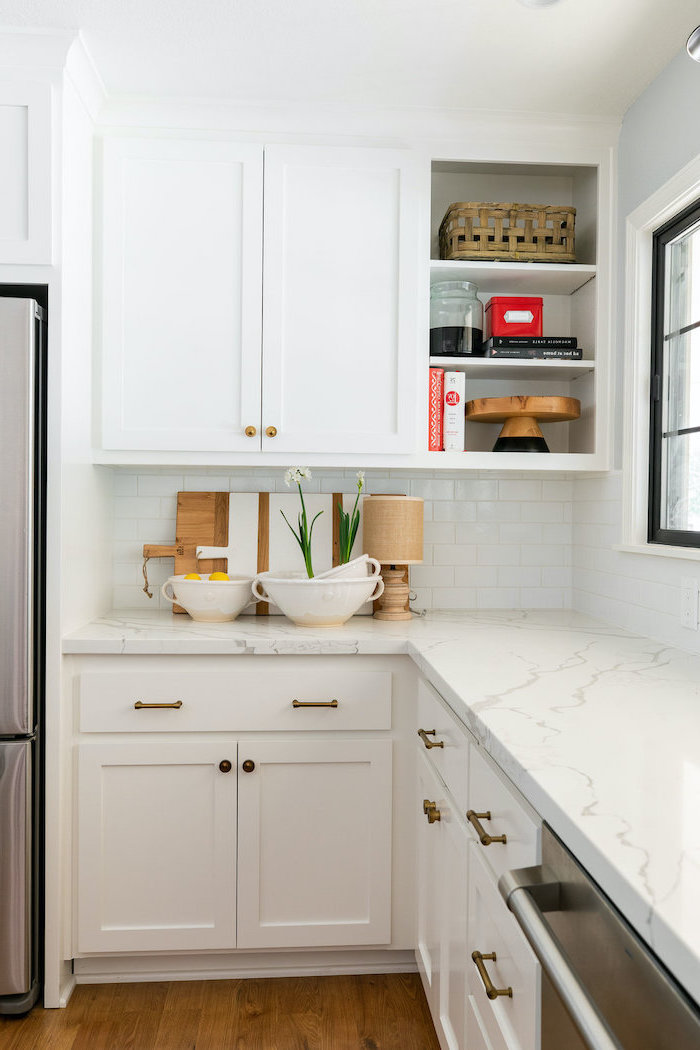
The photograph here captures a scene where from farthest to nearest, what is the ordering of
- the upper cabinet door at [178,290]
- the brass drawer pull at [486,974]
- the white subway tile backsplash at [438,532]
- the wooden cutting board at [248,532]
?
the white subway tile backsplash at [438,532], the wooden cutting board at [248,532], the upper cabinet door at [178,290], the brass drawer pull at [486,974]

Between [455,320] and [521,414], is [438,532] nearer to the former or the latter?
[521,414]

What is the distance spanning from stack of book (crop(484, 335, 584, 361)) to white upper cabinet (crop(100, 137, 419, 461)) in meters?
0.28

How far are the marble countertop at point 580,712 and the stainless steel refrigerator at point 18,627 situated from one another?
157 millimetres

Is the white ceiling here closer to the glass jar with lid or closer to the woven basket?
the woven basket

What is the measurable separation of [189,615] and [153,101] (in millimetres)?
1541

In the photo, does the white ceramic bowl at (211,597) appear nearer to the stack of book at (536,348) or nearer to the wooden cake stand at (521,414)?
the wooden cake stand at (521,414)

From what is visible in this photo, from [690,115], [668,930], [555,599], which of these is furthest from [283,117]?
[668,930]

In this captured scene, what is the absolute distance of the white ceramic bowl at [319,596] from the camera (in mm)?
2283

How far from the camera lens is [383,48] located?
2.08 meters

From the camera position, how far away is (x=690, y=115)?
1.98 meters

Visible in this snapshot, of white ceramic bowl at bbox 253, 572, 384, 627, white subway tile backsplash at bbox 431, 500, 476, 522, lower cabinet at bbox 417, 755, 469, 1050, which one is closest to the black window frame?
white subway tile backsplash at bbox 431, 500, 476, 522

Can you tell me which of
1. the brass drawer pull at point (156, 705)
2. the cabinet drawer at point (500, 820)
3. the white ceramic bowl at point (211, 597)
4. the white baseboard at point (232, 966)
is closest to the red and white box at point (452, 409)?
the white ceramic bowl at point (211, 597)

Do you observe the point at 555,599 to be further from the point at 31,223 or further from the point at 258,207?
the point at 31,223

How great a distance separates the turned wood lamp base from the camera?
253 centimetres
